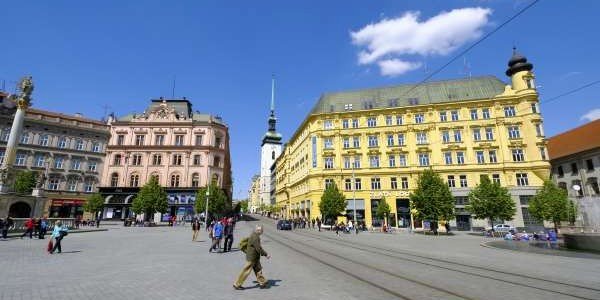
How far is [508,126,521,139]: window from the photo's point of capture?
1710 inches

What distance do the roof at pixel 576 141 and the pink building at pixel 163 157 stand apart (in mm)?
59695

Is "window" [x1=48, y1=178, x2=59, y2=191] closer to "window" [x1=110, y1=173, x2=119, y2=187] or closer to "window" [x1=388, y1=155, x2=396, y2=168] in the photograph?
"window" [x1=110, y1=173, x2=119, y2=187]

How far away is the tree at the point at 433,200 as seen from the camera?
34.6 metres

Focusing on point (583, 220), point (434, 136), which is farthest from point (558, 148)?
point (434, 136)

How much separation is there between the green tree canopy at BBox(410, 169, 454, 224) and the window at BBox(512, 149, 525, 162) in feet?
51.1

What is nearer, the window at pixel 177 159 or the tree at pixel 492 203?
the tree at pixel 492 203

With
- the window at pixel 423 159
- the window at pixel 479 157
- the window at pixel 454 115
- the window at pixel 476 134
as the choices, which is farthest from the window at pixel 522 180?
the window at pixel 423 159

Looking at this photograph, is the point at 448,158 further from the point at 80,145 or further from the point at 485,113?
the point at 80,145

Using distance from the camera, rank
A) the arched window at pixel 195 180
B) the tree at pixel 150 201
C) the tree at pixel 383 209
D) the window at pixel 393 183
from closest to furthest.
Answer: the tree at pixel 150 201, the tree at pixel 383 209, the window at pixel 393 183, the arched window at pixel 195 180

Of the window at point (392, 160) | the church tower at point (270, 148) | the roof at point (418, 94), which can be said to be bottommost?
the window at point (392, 160)

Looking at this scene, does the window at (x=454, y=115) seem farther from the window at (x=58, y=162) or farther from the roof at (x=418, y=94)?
the window at (x=58, y=162)

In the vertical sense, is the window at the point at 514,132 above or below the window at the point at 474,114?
below

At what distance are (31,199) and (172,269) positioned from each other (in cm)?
2329

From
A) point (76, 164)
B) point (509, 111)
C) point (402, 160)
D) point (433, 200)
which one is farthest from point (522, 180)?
point (76, 164)
